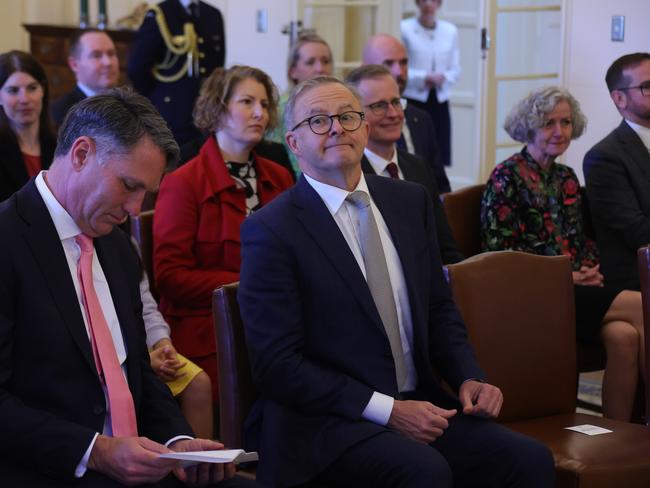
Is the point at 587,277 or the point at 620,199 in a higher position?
the point at 620,199

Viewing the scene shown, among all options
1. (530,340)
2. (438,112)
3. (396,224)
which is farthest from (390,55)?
(396,224)

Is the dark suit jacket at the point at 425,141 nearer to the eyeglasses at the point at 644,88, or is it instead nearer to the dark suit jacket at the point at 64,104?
the eyeglasses at the point at 644,88

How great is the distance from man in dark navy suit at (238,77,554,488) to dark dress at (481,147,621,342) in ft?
3.77

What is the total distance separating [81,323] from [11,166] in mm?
1890

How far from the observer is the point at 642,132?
430 cm

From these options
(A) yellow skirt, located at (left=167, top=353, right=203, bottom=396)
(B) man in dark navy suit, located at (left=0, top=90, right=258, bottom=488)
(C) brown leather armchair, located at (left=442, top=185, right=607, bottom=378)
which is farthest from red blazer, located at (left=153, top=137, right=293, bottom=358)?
(B) man in dark navy suit, located at (left=0, top=90, right=258, bottom=488)

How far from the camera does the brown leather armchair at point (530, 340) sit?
2875mm

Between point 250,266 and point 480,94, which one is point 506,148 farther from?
point 250,266

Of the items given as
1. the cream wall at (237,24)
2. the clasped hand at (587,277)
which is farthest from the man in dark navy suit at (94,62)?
the clasped hand at (587,277)

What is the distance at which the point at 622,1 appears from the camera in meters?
6.23

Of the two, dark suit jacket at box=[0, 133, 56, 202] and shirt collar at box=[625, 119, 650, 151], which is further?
shirt collar at box=[625, 119, 650, 151]

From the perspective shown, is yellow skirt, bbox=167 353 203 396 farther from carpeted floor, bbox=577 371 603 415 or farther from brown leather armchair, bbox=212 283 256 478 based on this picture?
carpeted floor, bbox=577 371 603 415

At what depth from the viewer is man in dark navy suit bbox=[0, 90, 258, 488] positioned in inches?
77.8

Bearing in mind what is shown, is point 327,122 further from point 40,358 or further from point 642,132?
point 642,132
